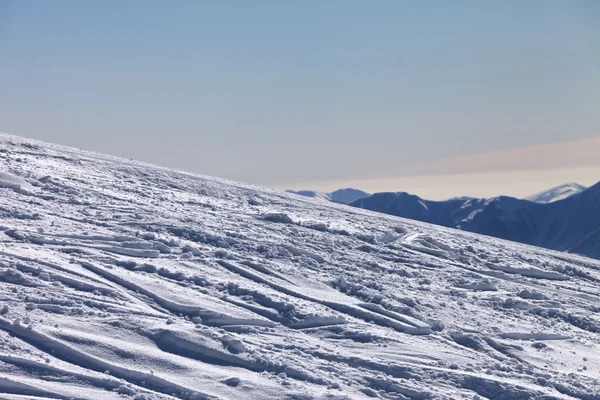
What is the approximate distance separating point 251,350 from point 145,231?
5.81 meters

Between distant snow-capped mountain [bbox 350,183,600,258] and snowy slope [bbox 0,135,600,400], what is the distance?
75064 millimetres

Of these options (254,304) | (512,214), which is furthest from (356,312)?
(512,214)

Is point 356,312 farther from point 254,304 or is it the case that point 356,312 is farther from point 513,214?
point 513,214

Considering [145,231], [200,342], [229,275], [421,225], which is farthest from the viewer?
[421,225]

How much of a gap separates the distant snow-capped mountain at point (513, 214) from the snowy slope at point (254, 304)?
75064mm

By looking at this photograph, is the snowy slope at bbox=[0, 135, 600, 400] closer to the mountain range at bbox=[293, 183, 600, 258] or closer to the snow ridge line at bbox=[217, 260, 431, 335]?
the snow ridge line at bbox=[217, 260, 431, 335]

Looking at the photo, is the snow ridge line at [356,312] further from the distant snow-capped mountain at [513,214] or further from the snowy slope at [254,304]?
the distant snow-capped mountain at [513,214]

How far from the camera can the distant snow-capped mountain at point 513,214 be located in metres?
90.9

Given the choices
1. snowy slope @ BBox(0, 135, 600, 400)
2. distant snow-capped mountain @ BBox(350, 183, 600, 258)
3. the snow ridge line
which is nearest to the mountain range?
distant snow-capped mountain @ BBox(350, 183, 600, 258)

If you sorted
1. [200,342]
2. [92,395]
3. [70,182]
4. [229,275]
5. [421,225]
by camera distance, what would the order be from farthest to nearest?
[421,225], [70,182], [229,275], [200,342], [92,395]

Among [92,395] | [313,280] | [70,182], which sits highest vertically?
[70,182]

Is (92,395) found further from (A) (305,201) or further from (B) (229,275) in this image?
(A) (305,201)

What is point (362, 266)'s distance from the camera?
15172 mm

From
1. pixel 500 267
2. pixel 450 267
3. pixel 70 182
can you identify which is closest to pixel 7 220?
pixel 70 182
